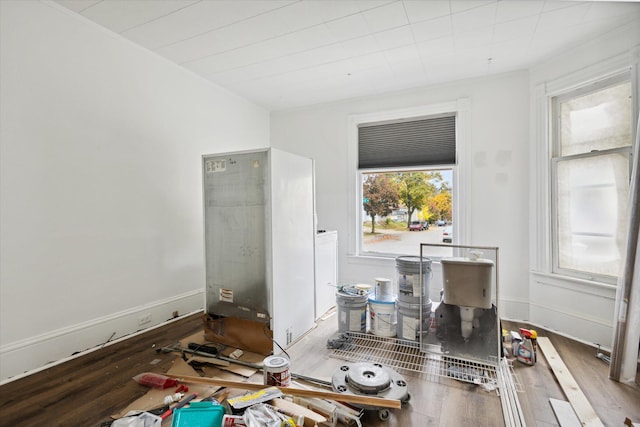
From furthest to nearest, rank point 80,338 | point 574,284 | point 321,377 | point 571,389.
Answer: point 574,284 < point 80,338 < point 321,377 < point 571,389

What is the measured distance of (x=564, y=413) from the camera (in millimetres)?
1824

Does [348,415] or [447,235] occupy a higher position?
[447,235]

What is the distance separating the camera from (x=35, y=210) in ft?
7.39

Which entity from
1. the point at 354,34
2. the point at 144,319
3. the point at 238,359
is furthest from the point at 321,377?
the point at 354,34

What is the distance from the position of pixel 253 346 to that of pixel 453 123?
3301 millimetres

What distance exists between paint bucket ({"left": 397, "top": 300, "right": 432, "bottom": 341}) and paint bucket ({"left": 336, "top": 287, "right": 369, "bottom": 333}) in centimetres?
35

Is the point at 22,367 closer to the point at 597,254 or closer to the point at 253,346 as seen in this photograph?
the point at 253,346

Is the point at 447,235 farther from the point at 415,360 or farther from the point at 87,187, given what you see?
the point at 87,187

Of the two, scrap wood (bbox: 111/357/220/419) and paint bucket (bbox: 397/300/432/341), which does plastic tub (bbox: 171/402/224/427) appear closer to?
scrap wood (bbox: 111/357/220/419)

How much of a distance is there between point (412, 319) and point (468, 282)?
0.59m

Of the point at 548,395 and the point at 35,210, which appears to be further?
the point at 35,210

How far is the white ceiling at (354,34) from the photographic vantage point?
235 centimetres

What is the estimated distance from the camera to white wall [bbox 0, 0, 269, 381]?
2.17 metres

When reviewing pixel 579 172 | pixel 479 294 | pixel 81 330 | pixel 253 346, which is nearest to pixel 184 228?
pixel 81 330
